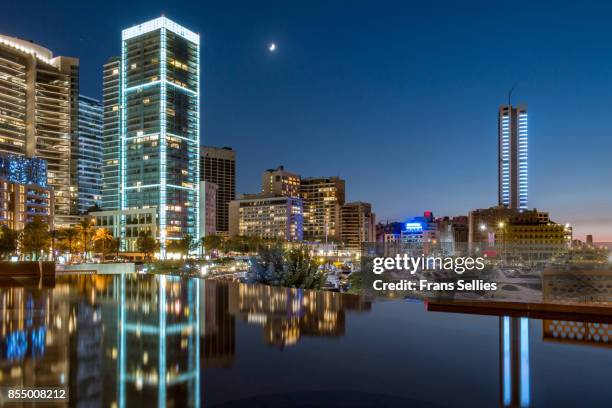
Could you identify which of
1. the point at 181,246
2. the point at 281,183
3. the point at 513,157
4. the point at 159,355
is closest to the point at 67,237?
the point at 181,246

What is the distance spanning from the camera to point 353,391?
3650 millimetres

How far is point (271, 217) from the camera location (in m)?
137

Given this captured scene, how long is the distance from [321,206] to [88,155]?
86.1 metres

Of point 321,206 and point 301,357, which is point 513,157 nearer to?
point 321,206

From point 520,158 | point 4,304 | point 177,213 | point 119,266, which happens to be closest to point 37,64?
point 177,213

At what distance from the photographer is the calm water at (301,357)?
11.6 ft

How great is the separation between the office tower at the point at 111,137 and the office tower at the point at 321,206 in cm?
8404

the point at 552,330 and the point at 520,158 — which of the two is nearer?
the point at 552,330

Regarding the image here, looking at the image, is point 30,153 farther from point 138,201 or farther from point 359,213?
point 359,213

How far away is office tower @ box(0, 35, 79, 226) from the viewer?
305ft

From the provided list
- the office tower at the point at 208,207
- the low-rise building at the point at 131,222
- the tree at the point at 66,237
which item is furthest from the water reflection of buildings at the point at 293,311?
the office tower at the point at 208,207

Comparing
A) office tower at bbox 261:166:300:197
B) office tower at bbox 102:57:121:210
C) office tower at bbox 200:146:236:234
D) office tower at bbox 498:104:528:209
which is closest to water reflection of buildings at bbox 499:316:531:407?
office tower at bbox 102:57:121:210

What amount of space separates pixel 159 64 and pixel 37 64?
39.3m

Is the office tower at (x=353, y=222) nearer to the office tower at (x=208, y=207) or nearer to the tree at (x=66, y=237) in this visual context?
the office tower at (x=208, y=207)
